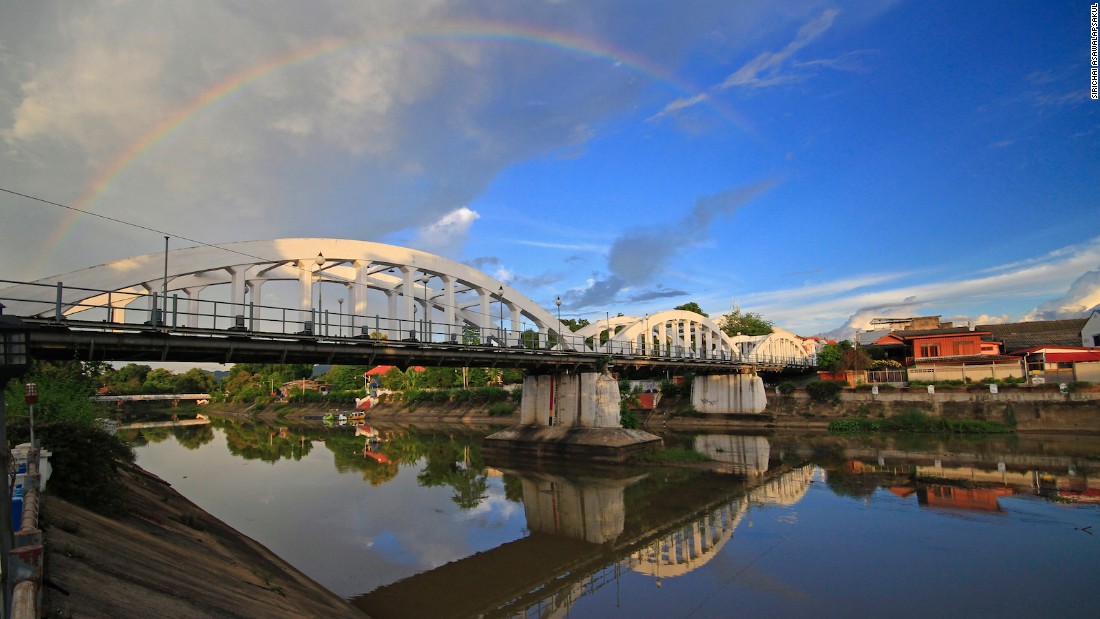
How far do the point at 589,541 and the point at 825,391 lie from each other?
39616 mm

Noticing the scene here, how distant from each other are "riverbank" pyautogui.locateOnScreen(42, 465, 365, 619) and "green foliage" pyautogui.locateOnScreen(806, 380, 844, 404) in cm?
4692

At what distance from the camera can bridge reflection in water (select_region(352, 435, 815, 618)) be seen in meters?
13.2

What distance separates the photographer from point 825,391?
167 feet

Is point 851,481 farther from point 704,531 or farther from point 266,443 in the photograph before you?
point 266,443

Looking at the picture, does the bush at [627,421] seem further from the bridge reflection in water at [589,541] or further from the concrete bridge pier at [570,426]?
the bridge reflection in water at [589,541]

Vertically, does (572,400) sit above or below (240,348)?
below

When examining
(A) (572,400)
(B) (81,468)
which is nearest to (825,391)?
(A) (572,400)

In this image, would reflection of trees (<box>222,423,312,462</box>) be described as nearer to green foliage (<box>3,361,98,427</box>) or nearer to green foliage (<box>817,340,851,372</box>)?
green foliage (<box>3,361,98,427</box>)

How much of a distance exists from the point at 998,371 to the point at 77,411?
54601 mm

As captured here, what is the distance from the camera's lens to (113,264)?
20.2 m

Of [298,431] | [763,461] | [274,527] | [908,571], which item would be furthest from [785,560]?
[298,431]

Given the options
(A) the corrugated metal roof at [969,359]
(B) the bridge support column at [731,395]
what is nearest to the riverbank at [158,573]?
(B) the bridge support column at [731,395]

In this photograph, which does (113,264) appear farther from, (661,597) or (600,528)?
(661,597)

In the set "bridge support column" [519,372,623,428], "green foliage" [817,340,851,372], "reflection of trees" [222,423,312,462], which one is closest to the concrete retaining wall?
"green foliage" [817,340,851,372]
